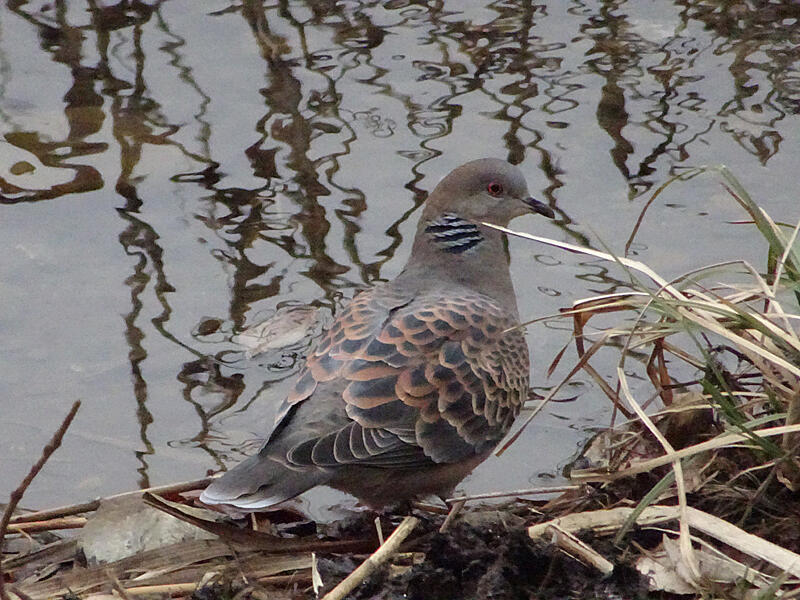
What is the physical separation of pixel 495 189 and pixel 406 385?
1.15 metres

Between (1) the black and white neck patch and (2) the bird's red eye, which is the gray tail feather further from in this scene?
(2) the bird's red eye

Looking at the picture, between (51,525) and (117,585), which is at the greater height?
(117,585)

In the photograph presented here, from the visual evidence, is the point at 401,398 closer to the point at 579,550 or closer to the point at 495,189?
the point at 579,550

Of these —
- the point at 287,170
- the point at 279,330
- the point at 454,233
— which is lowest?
the point at 279,330

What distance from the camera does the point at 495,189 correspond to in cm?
455

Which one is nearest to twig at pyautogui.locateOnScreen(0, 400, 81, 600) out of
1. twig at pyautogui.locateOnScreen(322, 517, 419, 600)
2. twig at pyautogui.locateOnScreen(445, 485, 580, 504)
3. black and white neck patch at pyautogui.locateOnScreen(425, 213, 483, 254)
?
twig at pyautogui.locateOnScreen(322, 517, 419, 600)

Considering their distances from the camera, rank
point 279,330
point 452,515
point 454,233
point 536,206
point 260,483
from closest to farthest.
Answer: point 260,483 < point 452,515 < point 454,233 < point 536,206 < point 279,330

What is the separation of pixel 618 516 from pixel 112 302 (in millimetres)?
2594

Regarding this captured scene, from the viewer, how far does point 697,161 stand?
18.3 feet

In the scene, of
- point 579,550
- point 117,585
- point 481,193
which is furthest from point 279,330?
point 579,550

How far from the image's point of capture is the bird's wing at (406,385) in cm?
354

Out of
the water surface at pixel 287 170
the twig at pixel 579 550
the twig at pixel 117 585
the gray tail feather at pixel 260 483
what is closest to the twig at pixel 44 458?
the twig at pixel 117 585

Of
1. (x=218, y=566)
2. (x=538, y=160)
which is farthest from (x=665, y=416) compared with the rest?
(x=538, y=160)

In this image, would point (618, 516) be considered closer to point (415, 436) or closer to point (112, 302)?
point (415, 436)
